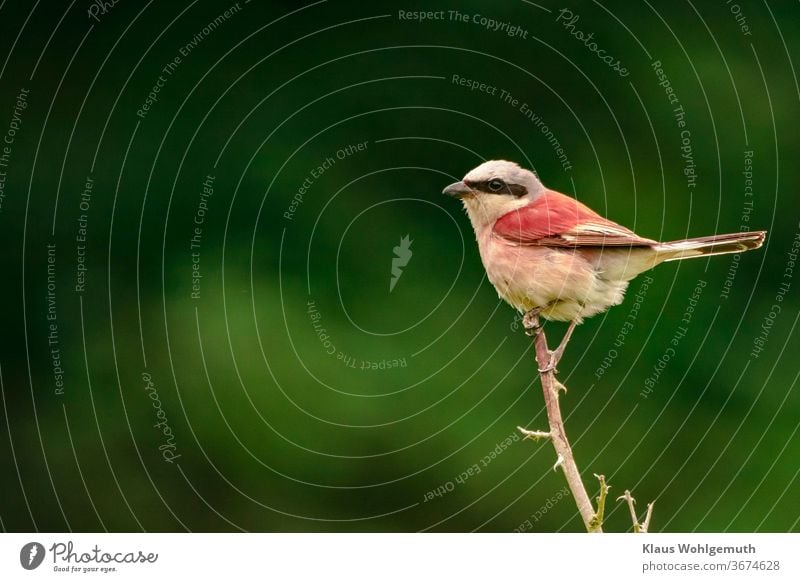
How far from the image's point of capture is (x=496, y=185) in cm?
322

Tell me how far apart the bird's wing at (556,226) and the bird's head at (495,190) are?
0.08ft

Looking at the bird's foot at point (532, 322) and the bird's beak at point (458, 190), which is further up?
the bird's beak at point (458, 190)

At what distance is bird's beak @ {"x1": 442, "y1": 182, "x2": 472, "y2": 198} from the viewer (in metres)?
3.10

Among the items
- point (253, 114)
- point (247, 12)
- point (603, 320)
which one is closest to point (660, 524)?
point (603, 320)

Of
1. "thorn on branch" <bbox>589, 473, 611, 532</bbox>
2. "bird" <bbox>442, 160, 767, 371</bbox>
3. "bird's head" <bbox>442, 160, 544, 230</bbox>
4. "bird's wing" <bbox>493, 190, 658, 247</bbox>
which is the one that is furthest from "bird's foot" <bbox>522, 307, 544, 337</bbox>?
"thorn on branch" <bbox>589, 473, 611, 532</bbox>

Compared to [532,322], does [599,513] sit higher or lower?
lower

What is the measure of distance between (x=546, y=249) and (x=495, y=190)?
0.20 meters

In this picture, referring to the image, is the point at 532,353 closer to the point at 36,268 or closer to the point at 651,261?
the point at 651,261

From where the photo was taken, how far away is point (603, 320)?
14.9ft

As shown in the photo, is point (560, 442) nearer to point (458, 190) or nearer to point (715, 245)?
point (715, 245)

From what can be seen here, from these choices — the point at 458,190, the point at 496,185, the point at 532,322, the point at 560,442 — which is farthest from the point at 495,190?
the point at 560,442

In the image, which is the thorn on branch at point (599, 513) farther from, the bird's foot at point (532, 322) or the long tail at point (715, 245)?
the long tail at point (715, 245)

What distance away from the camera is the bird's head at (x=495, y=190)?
320 centimetres

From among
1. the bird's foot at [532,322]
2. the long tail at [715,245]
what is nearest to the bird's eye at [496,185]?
the bird's foot at [532,322]
